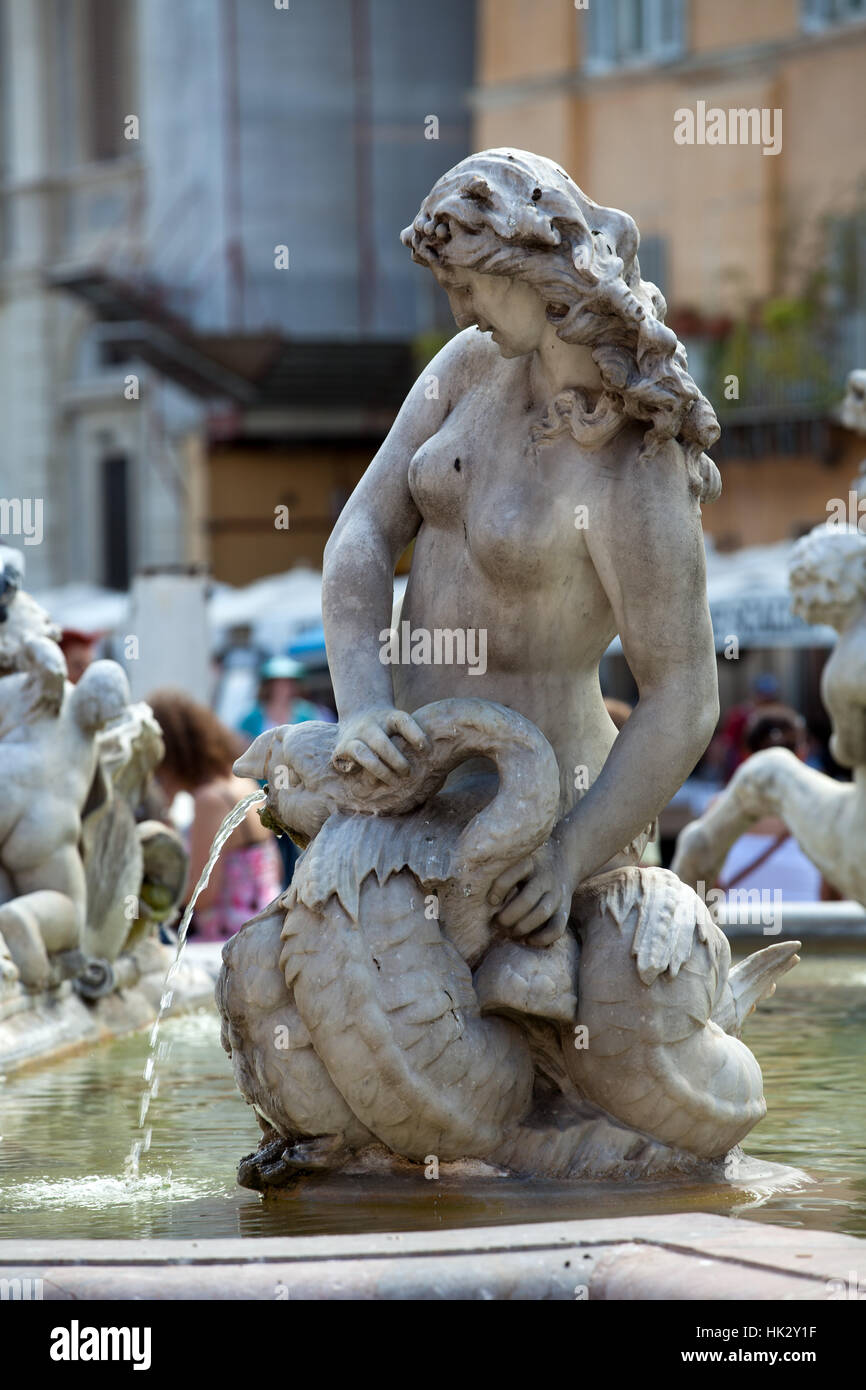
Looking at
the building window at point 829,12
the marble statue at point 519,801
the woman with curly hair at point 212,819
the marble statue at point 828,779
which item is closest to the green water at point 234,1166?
the marble statue at point 519,801

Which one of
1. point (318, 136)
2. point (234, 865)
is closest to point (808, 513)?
point (318, 136)

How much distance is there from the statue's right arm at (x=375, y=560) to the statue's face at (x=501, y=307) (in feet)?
0.85

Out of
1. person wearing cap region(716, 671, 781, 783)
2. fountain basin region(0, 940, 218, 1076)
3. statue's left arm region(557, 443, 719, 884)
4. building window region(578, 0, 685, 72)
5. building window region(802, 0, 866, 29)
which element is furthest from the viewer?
building window region(578, 0, 685, 72)

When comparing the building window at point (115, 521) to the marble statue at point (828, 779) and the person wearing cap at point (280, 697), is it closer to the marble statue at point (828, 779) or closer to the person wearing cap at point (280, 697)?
the person wearing cap at point (280, 697)

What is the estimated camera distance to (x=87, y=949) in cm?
664

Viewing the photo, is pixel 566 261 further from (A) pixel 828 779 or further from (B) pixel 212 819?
(B) pixel 212 819

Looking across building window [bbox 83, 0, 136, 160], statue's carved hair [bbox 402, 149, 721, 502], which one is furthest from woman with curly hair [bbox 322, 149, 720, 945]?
building window [bbox 83, 0, 136, 160]

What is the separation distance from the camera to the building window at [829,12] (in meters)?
26.1

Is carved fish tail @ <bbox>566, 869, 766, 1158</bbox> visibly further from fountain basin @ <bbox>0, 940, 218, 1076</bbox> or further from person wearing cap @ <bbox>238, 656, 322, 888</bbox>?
person wearing cap @ <bbox>238, 656, 322, 888</bbox>

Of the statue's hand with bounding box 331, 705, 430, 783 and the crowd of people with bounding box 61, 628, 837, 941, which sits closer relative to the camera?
the statue's hand with bounding box 331, 705, 430, 783

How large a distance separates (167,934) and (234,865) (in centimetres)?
106

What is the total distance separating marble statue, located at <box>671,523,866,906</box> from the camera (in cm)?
718

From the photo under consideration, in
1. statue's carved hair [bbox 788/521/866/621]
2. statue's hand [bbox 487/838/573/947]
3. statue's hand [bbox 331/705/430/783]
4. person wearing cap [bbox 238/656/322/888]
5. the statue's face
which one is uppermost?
the statue's face

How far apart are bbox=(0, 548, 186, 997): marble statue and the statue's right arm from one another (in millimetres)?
1897
